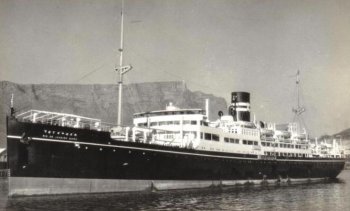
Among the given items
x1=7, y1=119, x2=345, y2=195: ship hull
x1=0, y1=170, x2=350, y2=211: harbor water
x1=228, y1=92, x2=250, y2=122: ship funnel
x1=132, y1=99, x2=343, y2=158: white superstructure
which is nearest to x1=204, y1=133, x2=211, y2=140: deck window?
x1=132, y1=99, x2=343, y2=158: white superstructure

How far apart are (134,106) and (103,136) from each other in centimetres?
13509

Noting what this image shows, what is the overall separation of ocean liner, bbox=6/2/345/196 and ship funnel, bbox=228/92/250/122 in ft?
0.33

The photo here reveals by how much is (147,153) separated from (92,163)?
13.4 ft

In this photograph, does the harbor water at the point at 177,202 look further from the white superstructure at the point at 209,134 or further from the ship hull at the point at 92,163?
the white superstructure at the point at 209,134

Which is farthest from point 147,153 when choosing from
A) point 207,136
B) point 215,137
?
point 215,137

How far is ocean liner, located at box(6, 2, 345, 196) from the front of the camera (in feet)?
79.7

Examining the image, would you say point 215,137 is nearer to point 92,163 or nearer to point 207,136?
point 207,136

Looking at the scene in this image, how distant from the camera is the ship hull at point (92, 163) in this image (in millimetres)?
24109

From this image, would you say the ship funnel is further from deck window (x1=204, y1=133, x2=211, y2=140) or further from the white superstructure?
deck window (x1=204, y1=133, x2=211, y2=140)

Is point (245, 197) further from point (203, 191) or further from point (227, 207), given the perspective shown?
point (227, 207)

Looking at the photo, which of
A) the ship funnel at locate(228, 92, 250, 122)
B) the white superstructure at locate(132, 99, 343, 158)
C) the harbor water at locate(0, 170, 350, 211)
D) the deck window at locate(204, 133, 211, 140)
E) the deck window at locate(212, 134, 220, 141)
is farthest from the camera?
A: the ship funnel at locate(228, 92, 250, 122)

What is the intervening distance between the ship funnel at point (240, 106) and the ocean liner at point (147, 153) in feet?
0.33

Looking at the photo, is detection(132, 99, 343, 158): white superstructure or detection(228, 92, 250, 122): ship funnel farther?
detection(228, 92, 250, 122): ship funnel

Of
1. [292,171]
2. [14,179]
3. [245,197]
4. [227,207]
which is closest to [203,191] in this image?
[245,197]
